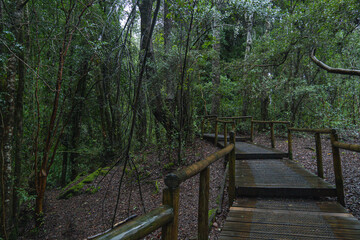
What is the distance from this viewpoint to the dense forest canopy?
3.69 m

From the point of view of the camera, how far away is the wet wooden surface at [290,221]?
2301mm

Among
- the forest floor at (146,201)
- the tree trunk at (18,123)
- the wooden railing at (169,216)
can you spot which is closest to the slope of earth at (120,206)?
the forest floor at (146,201)

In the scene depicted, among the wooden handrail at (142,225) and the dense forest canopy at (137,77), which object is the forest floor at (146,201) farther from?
the wooden handrail at (142,225)

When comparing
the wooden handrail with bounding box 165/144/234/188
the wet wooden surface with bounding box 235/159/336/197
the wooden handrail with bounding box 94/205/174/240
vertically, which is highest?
the wooden handrail with bounding box 165/144/234/188

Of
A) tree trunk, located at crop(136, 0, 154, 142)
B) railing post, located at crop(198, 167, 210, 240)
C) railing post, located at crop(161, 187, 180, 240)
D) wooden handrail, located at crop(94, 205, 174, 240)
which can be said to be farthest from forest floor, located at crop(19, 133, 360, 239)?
wooden handrail, located at crop(94, 205, 174, 240)

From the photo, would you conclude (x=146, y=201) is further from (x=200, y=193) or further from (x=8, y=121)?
(x=200, y=193)

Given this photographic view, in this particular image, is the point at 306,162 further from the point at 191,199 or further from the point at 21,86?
the point at 21,86

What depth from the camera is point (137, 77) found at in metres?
2.52

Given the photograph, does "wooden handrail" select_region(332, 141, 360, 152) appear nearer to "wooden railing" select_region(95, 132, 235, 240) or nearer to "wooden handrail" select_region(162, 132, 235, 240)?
"wooden handrail" select_region(162, 132, 235, 240)

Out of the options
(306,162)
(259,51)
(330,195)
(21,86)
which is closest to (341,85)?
(259,51)

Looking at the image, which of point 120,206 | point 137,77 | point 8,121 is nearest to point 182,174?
point 137,77

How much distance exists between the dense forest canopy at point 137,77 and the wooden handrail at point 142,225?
1425mm

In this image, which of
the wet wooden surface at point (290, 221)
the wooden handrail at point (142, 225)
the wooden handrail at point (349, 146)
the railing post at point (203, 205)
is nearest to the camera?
the wooden handrail at point (142, 225)

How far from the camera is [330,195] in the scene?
3.23 m
